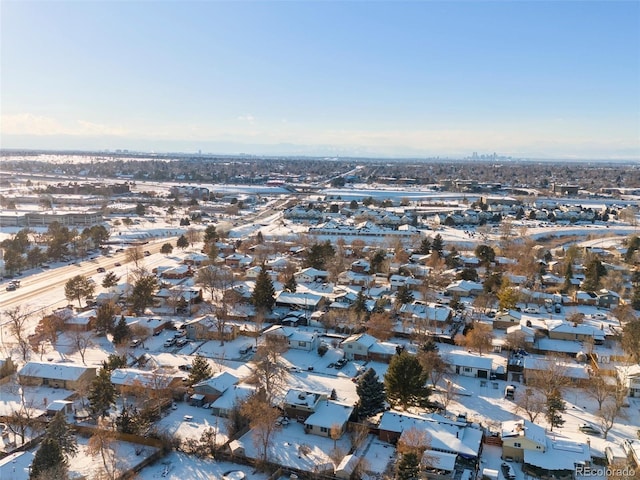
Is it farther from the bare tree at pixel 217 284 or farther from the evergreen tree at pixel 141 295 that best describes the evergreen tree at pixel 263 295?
the evergreen tree at pixel 141 295

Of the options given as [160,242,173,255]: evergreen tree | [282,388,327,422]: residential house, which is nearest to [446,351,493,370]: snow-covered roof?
[282,388,327,422]: residential house

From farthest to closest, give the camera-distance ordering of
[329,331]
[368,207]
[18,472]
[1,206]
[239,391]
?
[368,207]
[1,206]
[329,331]
[239,391]
[18,472]

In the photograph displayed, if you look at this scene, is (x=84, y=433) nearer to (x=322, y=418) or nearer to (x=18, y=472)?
(x=18, y=472)

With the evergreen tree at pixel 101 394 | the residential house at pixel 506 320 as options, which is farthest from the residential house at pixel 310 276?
the evergreen tree at pixel 101 394

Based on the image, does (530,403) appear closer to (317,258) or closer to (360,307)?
(360,307)

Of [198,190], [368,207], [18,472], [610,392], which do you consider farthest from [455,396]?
[198,190]

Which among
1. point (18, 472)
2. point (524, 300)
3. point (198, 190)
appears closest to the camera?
point (18, 472)
